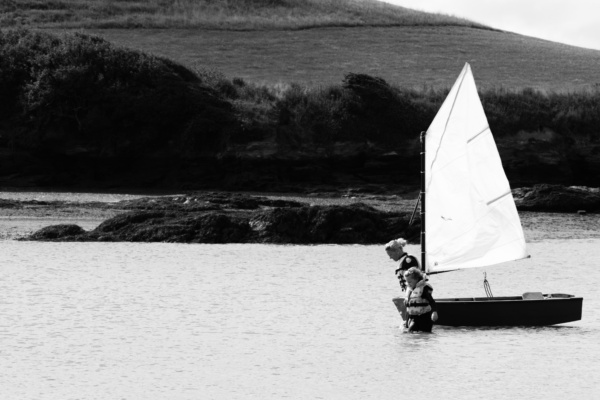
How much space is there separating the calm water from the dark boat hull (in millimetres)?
248

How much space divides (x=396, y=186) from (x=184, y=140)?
39.9ft

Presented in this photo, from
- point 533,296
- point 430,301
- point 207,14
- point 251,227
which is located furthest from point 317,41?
point 430,301

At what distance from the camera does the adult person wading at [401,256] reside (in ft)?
67.1

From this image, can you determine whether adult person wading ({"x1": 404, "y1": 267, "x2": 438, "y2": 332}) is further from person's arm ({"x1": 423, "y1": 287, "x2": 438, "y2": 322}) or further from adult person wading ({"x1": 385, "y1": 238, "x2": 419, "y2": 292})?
adult person wading ({"x1": 385, "y1": 238, "x2": 419, "y2": 292})

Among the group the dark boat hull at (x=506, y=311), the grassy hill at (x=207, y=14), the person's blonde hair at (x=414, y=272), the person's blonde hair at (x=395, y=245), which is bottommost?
the dark boat hull at (x=506, y=311)

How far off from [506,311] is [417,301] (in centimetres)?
215

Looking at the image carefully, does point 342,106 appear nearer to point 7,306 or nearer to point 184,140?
point 184,140

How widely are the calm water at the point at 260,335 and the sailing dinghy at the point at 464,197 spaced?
1816 millimetres

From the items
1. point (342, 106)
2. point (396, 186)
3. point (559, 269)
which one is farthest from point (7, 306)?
point (342, 106)

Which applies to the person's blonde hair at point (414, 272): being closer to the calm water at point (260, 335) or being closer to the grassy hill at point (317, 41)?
the calm water at point (260, 335)

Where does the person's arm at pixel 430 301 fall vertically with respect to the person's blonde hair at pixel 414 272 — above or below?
below

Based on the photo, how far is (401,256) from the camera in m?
20.7

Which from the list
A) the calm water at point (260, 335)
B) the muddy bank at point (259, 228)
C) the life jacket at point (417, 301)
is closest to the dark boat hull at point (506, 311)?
the calm water at point (260, 335)

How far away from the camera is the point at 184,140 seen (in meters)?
61.5
